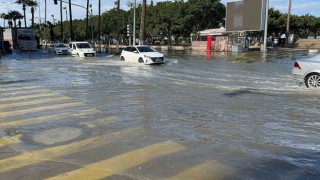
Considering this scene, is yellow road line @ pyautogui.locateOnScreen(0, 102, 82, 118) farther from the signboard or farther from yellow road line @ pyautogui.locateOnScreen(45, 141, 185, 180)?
the signboard

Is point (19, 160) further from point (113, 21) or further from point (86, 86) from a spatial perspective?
point (113, 21)

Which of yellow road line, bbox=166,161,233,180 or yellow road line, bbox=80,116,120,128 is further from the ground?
yellow road line, bbox=80,116,120,128

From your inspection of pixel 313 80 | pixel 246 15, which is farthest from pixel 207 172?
pixel 246 15

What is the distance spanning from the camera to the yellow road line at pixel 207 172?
5.32 metres

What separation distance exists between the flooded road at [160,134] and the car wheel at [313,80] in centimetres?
24

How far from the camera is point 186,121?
8.81m

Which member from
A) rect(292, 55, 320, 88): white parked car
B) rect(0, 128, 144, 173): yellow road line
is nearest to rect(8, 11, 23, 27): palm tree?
rect(292, 55, 320, 88): white parked car

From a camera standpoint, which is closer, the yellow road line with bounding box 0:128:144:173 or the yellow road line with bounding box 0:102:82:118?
the yellow road line with bounding box 0:128:144:173

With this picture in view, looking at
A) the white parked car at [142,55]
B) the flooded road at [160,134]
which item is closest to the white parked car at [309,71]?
the flooded road at [160,134]

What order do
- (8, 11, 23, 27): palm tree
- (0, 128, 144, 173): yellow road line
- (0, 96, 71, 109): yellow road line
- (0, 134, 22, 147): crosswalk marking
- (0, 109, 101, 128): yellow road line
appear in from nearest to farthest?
1. (0, 128, 144, 173): yellow road line
2. (0, 134, 22, 147): crosswalk marking
3. (0, 109, 101, 128): yellow road line
4. (0, 96, 71, 109): yellow road line
5. (8, 11, 23, 27): palm tree

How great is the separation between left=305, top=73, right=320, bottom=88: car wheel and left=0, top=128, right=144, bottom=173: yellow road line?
8.12m

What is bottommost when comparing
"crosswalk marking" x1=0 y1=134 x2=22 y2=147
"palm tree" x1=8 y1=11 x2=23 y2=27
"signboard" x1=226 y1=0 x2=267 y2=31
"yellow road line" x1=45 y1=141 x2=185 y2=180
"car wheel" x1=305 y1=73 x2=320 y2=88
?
"crosswalk marking" x1=0 y1=134 x2=22 y2=147

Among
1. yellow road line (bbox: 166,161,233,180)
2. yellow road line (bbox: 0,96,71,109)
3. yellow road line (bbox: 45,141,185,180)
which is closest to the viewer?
yellow road line (bbox: 166,161,233,180)

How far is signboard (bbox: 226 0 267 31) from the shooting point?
48.6 meters
